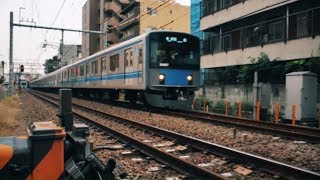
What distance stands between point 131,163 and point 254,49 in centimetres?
1901

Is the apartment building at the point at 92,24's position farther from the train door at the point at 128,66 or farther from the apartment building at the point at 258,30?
the train door at the point at 128,66

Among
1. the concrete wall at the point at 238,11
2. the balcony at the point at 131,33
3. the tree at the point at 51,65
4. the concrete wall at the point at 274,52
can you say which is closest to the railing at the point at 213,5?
the concrete wall at the point at 238,11

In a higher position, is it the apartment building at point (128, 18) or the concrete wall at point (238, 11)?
the apartment building at point (128, 18)

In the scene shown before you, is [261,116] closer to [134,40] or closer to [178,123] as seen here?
[178,123]

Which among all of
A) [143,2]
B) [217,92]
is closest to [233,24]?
[217,92]

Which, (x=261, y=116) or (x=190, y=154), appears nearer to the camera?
(x=190, y=154)

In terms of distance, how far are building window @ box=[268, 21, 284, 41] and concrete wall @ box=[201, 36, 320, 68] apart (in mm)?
602

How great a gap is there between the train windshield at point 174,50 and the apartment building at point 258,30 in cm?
610

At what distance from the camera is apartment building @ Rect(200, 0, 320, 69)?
791 inches

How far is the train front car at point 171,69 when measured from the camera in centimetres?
1634

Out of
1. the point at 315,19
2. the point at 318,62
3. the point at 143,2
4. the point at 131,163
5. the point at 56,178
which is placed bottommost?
the point at 131,163

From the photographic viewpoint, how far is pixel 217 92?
2409 cm

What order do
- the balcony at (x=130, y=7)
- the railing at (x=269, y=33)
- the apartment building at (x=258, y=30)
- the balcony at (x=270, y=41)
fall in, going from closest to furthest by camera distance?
the balcony at (x=270, y=41) < the railing at (x=269, y=33) < the apartment building at (x=258, y=30) < the balcony at (x=130, y=7)

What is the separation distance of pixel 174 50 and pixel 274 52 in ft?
26.1
